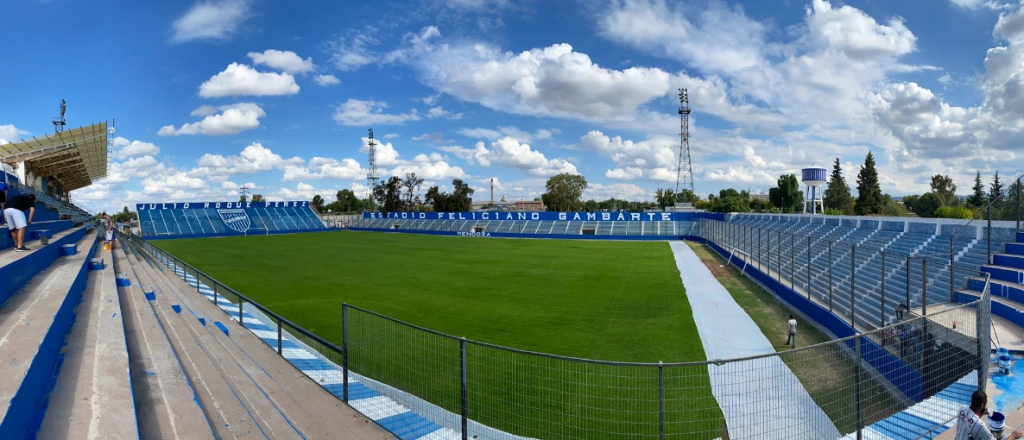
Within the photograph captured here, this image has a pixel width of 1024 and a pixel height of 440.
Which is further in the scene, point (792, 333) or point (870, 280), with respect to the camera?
point (870, 280)

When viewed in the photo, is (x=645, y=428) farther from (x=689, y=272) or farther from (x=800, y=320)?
(x=689, y=272)

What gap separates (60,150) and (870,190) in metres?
85.6

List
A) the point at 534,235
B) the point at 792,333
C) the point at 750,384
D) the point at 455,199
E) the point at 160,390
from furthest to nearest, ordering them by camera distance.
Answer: the point at 455,199
the point at 534,235
the point at 792,333
the point at 750,384
the point at 160,390

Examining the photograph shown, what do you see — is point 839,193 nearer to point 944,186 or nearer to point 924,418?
point 944,186

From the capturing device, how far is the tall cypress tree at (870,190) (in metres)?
65.6

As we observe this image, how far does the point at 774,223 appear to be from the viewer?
31078 mm

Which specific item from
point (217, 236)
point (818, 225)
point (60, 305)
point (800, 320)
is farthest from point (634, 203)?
point (60, 305)

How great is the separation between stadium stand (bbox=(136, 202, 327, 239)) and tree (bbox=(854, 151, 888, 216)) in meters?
77.1

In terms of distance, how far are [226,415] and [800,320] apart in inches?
545

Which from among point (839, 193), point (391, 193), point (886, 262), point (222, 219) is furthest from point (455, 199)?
point (886, 262)

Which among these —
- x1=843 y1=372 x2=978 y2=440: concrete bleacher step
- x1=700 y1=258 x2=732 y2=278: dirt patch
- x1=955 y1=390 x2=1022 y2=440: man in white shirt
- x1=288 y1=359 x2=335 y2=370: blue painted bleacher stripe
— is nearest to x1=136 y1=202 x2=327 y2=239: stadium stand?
x1=700 y1=258 x2=732 y2=278: dirt patch

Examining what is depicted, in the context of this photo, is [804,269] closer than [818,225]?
Yes

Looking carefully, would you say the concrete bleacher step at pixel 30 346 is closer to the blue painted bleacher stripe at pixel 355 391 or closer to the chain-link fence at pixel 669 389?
the chain-link fence at pixel 669 389

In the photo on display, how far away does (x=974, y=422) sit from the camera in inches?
164
